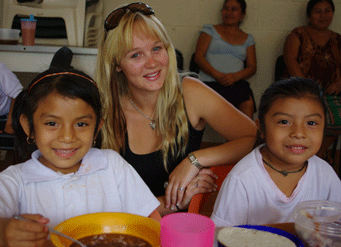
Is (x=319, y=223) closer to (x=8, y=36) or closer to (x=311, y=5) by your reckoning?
(x=8, y=36)

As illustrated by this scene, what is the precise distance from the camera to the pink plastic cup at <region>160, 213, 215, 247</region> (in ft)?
1.83

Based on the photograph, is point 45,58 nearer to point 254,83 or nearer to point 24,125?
point 24,125

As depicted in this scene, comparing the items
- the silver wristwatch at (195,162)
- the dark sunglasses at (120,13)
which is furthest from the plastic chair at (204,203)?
the dark sunglasses at (120,13)

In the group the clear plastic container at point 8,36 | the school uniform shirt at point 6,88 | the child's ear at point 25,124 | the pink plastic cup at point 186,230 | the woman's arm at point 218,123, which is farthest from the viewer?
the clear plastic container at point 8,36

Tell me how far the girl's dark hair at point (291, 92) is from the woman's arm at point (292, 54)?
2180mm

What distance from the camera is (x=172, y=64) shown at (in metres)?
1.58

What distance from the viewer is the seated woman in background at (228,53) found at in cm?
333

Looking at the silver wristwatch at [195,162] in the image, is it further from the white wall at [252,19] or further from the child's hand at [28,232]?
the white wall at [252,19]

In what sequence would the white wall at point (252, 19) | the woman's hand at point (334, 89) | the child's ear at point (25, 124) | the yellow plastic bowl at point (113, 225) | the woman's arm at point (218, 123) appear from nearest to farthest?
the yellow plastic bowl at point (113, 225) → the child's ear at point (25, 124) → the woman's arm at point (218, 123) → the woman's hand at point (334, 89) → the white wall at point (252, 19)

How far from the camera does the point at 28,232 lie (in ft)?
2.09

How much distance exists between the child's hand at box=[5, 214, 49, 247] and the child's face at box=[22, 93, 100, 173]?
0.33 meters

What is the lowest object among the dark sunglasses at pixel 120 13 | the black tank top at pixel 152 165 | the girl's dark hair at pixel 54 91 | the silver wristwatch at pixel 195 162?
the black tank top at pixel 152 165

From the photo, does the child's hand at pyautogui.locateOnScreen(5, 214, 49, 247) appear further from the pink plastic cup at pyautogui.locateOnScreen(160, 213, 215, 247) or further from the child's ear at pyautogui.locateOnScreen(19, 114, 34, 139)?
the child's ear at pyautogui.locateOnScreen(19, 114, 34, 139)

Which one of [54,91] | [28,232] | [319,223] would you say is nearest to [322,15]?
[54,91]
